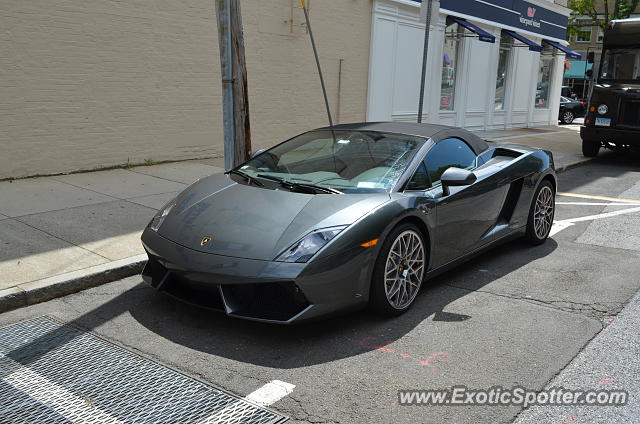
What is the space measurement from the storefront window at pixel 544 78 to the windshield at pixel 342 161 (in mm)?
20672

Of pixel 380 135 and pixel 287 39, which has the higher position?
pixel 287 39

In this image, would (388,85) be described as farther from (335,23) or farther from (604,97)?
(604,97)

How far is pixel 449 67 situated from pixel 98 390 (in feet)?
53.9

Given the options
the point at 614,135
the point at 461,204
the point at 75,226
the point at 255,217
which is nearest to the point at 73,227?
the point at 75,226

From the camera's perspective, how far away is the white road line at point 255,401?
3100 mm

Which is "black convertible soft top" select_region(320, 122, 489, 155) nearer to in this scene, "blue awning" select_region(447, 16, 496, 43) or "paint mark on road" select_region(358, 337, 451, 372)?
"paint mark on road" select_region(358, 337, 451, 372)

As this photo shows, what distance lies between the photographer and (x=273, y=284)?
3836 mm

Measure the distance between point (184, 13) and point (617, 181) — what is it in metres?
8.42

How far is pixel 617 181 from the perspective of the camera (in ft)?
38.0

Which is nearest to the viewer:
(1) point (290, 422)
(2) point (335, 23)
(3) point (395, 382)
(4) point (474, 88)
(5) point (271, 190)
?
(1) point (290, 422)

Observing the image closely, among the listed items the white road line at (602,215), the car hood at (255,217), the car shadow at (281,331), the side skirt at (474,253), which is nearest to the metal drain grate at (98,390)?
the car shadow at (281,331)

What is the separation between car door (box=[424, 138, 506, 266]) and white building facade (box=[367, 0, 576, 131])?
22.6 ft

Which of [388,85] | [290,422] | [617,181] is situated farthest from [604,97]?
[290,422]

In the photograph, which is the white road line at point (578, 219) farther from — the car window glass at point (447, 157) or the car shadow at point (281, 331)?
the car shadow at point (281, 331)
